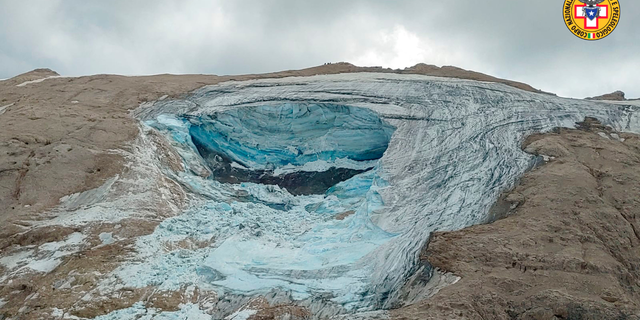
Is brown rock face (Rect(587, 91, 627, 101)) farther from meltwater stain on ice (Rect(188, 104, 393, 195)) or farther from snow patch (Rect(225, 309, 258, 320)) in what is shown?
snow patch (Rect(225, 309, 258, 320))

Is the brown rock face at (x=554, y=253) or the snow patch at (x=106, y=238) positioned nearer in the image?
the brown rock face at (x=554, y=253)

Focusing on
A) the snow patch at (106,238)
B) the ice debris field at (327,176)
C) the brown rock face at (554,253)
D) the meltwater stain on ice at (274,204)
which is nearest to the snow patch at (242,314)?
the ice debris field at (327,176)

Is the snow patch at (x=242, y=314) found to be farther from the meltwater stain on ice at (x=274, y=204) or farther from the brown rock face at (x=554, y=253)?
the brown rock face at (x=554, y=253)

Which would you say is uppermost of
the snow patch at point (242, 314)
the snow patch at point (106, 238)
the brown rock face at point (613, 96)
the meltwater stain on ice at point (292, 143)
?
the brown rock face at point (613, 96)

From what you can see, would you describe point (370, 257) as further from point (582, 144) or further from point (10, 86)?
point (10, 86)

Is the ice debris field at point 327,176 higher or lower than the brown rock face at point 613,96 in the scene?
lower
